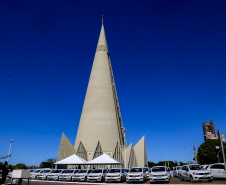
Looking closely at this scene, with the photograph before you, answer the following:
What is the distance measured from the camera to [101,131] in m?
42.8

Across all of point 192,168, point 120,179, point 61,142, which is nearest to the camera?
point 192,168

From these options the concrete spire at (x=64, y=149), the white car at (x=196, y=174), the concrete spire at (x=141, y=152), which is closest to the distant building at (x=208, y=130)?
the concrete spire at (x=141, y=152)

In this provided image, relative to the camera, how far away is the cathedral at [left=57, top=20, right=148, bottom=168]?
40.2m

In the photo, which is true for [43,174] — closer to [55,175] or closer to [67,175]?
[55,175]

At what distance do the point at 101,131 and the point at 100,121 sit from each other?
222 cm

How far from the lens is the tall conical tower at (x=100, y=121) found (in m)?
41.3

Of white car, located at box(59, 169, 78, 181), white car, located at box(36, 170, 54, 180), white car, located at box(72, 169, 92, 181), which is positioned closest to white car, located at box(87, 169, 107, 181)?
white car, located at box(72, 169, 92, 181)

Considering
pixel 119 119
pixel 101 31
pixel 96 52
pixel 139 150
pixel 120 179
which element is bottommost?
pixel 120 179

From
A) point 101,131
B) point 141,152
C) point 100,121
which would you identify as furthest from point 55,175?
point 141,152

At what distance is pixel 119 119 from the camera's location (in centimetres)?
5072

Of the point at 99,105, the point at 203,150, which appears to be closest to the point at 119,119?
the point at 99,105

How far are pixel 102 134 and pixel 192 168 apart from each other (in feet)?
88.8

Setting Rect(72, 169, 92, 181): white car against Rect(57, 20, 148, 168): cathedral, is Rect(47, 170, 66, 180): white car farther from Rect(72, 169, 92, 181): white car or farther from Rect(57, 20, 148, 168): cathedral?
Rect(57, 20, 148, 168): cathedral

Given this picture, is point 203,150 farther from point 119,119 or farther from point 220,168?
point 220,168
